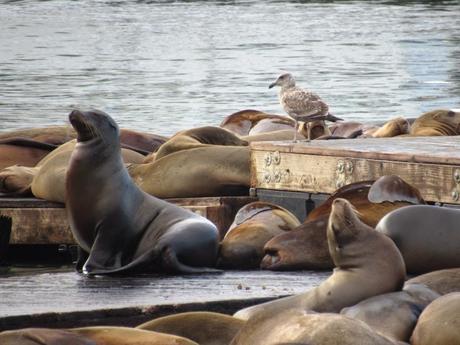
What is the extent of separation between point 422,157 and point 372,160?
33cm

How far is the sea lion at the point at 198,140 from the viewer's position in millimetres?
9281

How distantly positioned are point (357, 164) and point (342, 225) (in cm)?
234

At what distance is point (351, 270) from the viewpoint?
5316 mm

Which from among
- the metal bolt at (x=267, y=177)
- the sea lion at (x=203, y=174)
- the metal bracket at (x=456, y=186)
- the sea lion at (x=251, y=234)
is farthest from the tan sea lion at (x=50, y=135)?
the metal bracket at (x=456, y=186)

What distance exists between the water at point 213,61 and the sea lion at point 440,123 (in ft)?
20.2

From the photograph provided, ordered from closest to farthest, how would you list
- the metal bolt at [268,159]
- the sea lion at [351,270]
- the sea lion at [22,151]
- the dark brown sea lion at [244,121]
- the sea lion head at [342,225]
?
the sea lion at [351,270], the sea lion head at [342,225], the metal bolt at [268,159], the sea lion at [22,151], the dark brown sea lion at [244,121]

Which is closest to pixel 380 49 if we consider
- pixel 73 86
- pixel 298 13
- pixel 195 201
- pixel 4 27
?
pixel 73 86

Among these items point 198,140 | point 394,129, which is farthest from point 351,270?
point 394,129

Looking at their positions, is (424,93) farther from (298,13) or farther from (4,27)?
(298,13)

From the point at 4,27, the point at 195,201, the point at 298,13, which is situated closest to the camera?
the point at 195,201

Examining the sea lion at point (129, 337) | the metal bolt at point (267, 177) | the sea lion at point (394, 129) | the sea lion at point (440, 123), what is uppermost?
the sea lion at point (129, 337)

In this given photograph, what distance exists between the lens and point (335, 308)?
5.21 m

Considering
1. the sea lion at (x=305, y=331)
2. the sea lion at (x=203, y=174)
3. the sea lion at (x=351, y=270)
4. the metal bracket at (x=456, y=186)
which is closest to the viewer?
the sea lion at (x=305, y=331)

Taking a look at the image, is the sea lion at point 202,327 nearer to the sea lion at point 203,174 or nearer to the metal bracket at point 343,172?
the metal bracket at point 343,172
